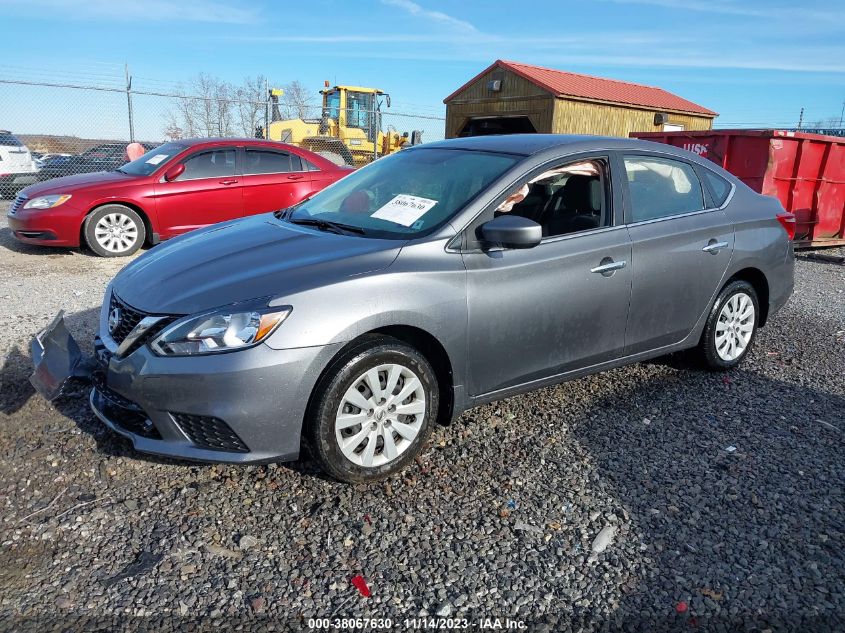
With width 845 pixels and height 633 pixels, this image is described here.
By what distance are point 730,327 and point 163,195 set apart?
662cm

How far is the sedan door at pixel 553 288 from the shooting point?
3.34 m

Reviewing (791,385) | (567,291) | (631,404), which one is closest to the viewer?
(567,291)

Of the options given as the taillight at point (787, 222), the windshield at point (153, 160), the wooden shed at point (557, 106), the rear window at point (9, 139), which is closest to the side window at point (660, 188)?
the taillight at point (787, 222)

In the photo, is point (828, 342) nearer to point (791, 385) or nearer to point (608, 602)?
point (791, 385)

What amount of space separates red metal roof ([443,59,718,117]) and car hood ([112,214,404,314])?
646 inches

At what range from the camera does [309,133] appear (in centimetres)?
1962

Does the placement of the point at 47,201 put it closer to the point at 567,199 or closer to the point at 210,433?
the point at 210,433

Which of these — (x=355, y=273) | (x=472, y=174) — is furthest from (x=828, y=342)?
(x=355, y=273)

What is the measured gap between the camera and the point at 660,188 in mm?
4211

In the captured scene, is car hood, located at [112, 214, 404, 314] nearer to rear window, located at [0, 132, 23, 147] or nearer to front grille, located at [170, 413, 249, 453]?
front grille, located at [170, 413, 249, 453]

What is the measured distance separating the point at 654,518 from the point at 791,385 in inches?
90.6

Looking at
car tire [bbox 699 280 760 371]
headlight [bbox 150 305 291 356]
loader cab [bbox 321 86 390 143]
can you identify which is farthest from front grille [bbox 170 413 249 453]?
loader cab [bbox 321 86 390 143]

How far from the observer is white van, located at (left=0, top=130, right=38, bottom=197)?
42.2 ft

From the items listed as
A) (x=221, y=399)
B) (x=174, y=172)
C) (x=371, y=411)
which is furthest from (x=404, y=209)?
(x=174, y=172)
